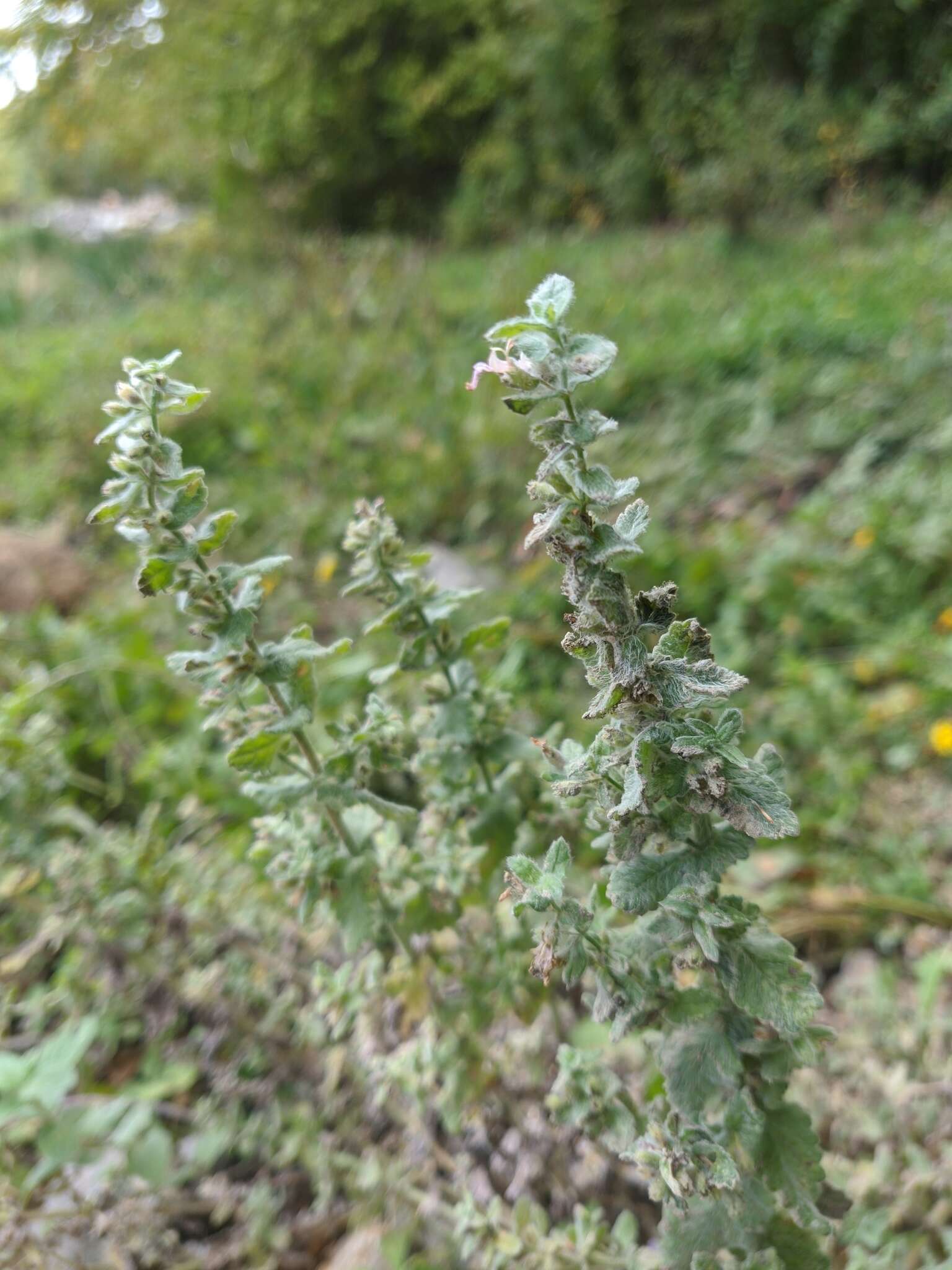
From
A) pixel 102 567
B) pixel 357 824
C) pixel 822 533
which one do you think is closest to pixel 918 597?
pixel 822 533

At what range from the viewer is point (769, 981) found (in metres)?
0.73

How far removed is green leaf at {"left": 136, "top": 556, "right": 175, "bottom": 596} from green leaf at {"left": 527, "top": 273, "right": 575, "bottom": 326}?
1.17 ft

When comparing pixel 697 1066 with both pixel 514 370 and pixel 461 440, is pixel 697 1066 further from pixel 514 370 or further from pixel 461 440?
pixel 461 440

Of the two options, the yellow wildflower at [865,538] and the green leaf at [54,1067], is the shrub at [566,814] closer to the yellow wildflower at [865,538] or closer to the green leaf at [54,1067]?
the green leaf at [54,1067]

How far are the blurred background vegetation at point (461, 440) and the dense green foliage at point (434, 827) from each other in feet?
0.04

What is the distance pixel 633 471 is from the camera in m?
3.12

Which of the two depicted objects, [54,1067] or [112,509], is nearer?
[112,509]

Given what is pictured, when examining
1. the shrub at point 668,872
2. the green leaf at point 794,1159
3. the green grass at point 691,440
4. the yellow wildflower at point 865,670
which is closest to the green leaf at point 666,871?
the shrub at point 668,872

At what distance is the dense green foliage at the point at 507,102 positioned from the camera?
6348 millimetres

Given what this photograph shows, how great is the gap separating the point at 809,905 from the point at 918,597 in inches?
40.2

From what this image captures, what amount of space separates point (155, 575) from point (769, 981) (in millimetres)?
592

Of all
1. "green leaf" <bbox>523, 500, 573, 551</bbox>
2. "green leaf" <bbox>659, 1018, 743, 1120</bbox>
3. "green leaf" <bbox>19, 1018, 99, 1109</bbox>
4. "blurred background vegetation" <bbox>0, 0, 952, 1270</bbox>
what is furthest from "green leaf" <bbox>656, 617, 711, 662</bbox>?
"green leaf" <bbox>19, 1018, 99, 1109</bbox>

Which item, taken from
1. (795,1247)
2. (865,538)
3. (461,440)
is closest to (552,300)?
(795,1247)

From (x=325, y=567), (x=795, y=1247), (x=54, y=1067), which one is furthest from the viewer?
(x=325, y=567)
